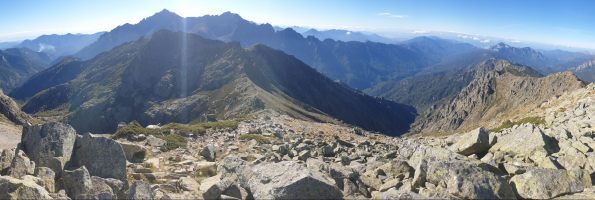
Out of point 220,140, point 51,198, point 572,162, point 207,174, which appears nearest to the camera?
point 51,198

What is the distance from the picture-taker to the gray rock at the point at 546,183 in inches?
692

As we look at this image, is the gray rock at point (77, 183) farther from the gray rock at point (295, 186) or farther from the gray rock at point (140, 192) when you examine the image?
the gray rock at point (295, 186)

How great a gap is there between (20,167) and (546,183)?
21964 millimetres

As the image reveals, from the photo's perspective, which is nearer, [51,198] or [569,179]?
[51,198]

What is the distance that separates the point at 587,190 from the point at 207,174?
18585mm

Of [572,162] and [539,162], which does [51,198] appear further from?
[572,162]

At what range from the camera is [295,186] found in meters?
16.1

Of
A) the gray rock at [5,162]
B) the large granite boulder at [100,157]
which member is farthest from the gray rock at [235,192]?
the gray rock at [5,162]

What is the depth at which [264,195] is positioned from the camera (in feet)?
54.3

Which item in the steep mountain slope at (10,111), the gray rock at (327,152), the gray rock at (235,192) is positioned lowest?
the steep mountain slope at (10,111)

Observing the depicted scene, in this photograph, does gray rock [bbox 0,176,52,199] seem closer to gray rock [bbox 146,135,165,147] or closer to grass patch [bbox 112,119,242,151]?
grass patch [bbox 112,119,242,151]

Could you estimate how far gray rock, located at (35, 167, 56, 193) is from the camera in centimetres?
1629

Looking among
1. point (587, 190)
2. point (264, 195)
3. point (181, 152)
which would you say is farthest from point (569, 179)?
point (181, 152)

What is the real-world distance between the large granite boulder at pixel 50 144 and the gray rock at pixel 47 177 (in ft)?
4.44
